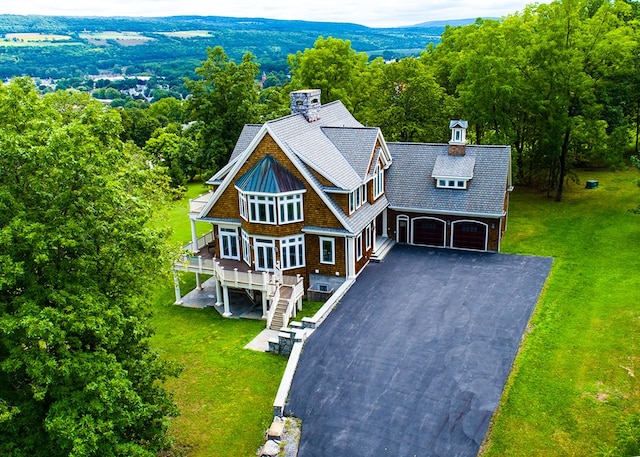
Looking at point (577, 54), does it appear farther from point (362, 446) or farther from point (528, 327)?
point (362, 446)

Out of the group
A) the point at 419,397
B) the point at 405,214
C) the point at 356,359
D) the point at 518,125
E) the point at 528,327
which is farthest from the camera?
the point at 518,125

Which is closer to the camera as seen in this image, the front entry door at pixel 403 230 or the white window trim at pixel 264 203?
the white window trim at pixel 264 203

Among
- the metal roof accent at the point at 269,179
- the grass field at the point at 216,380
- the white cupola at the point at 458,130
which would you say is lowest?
the grass field at the point at 216,380

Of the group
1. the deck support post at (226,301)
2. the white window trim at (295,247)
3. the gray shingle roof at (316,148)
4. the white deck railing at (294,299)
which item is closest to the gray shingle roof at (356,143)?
the gray shingle roof at (316,148)

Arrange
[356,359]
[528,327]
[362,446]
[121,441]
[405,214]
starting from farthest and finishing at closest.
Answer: [405,214] < [528,327] < [356,359] < [362,446] < [121,441]

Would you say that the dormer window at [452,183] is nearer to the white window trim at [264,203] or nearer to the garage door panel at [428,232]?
the garage door panel at [428,232]

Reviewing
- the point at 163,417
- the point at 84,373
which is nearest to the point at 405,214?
the point at 163,417

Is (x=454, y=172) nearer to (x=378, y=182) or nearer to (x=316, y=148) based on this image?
(x=378, y=182)

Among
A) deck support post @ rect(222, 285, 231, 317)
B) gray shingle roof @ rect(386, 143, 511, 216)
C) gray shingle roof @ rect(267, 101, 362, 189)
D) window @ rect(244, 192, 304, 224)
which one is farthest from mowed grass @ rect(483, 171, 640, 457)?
deck support post @ rect(222, 285, 231, 317)
